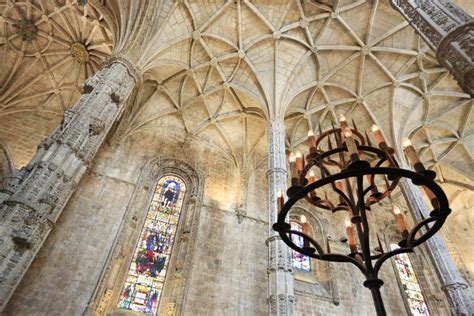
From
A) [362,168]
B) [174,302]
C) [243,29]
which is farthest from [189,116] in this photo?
[362,168]

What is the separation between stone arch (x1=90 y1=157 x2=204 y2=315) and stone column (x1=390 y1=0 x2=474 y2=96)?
9141 mm

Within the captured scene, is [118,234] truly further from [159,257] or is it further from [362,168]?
[362,168]

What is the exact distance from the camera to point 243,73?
44.4ft

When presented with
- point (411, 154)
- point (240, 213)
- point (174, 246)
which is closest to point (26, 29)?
point (174, 246)

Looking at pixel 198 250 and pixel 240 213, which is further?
pixel 240 213

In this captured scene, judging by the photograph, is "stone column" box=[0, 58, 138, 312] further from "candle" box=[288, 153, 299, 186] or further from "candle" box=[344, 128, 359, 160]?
"candle" box=[344, 128, 359, 160]

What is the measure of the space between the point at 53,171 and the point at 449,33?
775cm

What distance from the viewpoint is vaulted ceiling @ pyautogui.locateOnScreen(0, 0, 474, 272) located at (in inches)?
487

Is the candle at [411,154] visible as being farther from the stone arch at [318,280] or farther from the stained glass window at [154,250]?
the stained glass window at [154,250]

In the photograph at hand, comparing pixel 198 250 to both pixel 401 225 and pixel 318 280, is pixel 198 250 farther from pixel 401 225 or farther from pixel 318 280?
pixel 401 225

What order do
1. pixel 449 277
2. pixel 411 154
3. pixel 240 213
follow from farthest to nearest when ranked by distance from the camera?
pixel 240 213 → pixel 449 277 → pixel 411 154

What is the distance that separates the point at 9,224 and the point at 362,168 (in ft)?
20.5

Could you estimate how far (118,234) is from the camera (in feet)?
34.8

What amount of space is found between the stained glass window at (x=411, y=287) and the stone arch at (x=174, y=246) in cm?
904
